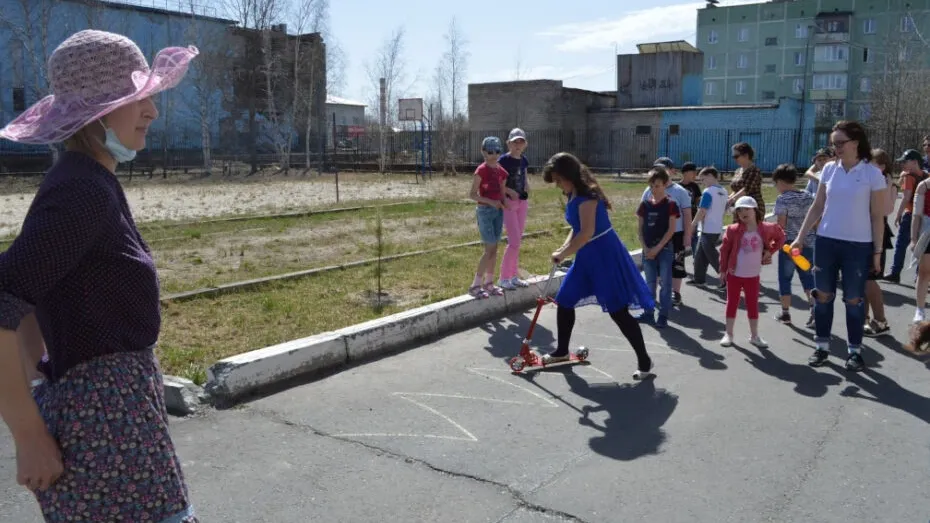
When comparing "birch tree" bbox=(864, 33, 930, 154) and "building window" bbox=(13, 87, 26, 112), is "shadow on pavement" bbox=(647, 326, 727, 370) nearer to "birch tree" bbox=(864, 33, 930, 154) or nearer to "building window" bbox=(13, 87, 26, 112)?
"birch tree" bbox=(864, 33, 930, 154)

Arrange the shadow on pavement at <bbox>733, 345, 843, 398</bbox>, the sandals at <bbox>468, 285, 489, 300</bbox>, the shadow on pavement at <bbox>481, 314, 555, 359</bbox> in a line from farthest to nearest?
the sandals at <bbox>468, 285, 489, 300</bbox>
the shadow on pavement at <bbox>481, 314, 555, 359</bbox>
the shadow on pavement at <bbox>733, 345, 843, 398</bbox>

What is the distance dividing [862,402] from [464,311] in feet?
12.0

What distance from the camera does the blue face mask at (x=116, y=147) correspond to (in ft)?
6.63

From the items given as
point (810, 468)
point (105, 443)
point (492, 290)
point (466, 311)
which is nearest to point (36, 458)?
point (105, 443)

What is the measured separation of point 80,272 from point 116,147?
36 cm

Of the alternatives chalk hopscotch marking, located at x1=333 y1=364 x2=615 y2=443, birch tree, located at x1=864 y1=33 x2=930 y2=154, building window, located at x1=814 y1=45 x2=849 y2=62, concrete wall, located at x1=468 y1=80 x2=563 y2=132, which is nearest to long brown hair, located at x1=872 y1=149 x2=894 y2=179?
chalk hopscotch marking, located at x1=333 y1=364 x2=615 y2=443

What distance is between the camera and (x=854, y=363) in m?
6.16

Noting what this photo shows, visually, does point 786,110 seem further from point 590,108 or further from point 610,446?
point 610,446

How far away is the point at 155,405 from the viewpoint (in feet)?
6.82

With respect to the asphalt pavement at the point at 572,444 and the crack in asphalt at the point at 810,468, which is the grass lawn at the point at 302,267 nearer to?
the asphalt pavement at the point at 572,444

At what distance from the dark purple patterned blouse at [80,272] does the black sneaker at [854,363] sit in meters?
5.76

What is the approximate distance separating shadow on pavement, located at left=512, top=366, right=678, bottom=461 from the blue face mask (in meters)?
3.35

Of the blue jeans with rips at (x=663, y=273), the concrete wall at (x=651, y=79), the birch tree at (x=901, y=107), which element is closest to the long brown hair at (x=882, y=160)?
the blue jeans with rips at (x=663, y=273)

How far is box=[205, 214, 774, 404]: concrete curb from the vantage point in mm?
5410
